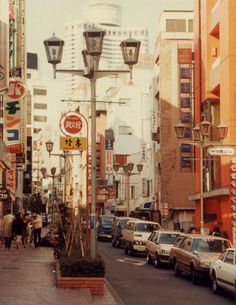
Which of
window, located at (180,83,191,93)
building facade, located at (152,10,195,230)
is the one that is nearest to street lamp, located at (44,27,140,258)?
window, located at (180,83,191,93)

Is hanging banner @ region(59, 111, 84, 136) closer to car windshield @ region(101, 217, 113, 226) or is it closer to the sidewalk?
the sidewalk

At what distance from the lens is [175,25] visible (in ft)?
239

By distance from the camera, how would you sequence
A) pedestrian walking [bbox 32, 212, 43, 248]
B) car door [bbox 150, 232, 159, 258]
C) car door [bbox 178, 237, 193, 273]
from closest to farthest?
car door [bbox 178, 237, 193, 273], car door [bbox 150, 232, 159, 258], pedestrian walking [bbox 32, 212, 43, 248]

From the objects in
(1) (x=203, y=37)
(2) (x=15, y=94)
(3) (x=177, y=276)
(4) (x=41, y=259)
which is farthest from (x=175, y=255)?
(1) (x=203, y=37)

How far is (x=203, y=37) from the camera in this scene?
2057 inches

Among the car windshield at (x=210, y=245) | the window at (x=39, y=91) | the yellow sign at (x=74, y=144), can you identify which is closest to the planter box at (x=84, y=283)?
the car windshield at (x=210, y=245)

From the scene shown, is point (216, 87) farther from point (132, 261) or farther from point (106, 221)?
point (132, 261)

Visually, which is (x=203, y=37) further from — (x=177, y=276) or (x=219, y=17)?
(x=177, y=276)

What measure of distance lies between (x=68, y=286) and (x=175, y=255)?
30.1 ft

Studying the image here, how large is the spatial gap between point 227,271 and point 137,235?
60.8ft

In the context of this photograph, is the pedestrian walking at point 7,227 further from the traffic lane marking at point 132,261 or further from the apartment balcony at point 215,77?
the apartment balcony at point 215,77

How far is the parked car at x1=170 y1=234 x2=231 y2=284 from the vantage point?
2323 cm

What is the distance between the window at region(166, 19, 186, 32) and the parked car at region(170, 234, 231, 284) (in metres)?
48.2

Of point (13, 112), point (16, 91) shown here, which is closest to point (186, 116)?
point (13, 112)
